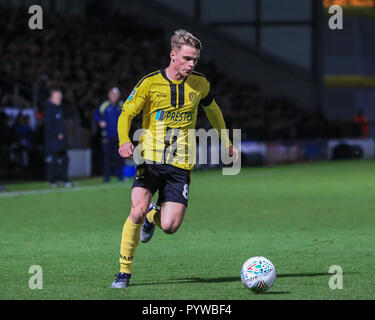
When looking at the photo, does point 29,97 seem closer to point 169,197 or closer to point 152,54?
point 152,54

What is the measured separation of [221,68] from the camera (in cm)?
4081

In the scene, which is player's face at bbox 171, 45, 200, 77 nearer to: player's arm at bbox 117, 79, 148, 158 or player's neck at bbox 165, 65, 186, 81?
player's neck at bbox 165, 65, 186, 81

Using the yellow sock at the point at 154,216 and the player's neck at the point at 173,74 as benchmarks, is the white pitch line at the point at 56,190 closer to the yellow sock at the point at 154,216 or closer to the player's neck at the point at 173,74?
the yellow sock at the point at 154,216

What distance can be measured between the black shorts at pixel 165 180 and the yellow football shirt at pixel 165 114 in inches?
2.5

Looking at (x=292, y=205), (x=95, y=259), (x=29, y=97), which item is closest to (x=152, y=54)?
(x=29, y=97)

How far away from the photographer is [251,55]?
41.3m

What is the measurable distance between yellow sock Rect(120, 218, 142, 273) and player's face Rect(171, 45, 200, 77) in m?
1.38

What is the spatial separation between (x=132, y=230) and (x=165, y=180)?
1.89 ft

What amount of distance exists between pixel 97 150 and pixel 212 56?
659 inches

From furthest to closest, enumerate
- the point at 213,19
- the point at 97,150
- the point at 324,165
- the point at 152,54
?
the point at 213,19 < the point at 152,54 < the point at 324,165 < the point at 97,150

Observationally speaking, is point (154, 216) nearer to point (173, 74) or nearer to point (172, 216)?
point (172, 216)

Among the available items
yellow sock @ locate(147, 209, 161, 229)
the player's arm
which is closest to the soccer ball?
yellow sock @ locate(147, 209, 161, 229)

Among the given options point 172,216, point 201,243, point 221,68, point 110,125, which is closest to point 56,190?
point 110,125

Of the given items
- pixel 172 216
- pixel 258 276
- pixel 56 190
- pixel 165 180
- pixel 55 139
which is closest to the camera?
→ pixel 258 276
